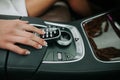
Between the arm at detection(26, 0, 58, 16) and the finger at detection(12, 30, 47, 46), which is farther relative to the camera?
the arm at detection(26, 0, 58, 16)

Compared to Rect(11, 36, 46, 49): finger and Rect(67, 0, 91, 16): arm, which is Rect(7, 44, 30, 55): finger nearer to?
Rect(11, 36, 46, 49): finger

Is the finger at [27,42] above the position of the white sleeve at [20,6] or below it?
below

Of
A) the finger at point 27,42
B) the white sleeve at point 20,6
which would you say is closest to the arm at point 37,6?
the white sleeve at point 20,6

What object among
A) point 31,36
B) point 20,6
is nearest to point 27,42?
point 31,36

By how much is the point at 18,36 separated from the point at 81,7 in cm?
32

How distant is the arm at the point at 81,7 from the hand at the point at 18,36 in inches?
9.8

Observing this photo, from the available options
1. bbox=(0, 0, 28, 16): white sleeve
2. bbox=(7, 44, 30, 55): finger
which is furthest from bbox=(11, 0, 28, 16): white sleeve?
bbox=(7, 44, 30, 55): finger

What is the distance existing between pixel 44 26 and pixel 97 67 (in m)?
0.20

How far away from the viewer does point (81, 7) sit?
0.94 metres

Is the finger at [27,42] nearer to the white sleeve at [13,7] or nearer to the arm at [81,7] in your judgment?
the white sleeve at [13,7]

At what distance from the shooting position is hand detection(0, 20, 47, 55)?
2.20 feet

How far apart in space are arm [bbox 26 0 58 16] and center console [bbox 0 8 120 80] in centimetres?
12

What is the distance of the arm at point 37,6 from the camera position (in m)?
0.90

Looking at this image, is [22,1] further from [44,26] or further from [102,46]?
[102,46]
